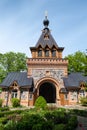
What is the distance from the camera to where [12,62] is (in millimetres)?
50656

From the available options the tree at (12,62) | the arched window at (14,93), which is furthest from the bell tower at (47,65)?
the tree at (12,62)

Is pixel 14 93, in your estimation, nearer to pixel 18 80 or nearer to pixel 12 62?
pixel 18 80

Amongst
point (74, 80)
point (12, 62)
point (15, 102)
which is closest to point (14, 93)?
point (15, 102)

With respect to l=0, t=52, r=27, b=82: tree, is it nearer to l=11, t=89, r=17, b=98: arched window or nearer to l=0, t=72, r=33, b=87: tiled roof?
l=0, t=72, r=33, b=87: tiled roof

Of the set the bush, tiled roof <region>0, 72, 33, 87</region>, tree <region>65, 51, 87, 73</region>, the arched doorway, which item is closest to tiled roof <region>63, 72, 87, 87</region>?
the arched doorway

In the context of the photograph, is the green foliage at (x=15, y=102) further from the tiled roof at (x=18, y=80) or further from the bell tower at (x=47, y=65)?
the bell tower at (x=47, y=65)

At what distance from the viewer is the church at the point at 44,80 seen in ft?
95.1

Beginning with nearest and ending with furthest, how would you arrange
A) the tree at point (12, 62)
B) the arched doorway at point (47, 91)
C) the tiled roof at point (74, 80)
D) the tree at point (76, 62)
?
the tiled roof at point (74, 80)
the arched doorway at point (47, 91)
the tree at point (76, 62)
the tree at point (12, 62)

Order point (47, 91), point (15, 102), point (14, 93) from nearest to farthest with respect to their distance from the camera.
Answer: point (15, 102) < point (14, 93) < point (47, 91)

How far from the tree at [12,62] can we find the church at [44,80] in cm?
1658

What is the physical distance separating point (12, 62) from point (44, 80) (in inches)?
896

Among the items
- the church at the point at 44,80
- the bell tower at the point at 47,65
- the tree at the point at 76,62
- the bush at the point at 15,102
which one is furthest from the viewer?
the tree at the point at 76,62

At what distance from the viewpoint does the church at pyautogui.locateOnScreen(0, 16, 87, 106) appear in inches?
1142

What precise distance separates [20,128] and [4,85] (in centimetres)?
1972
